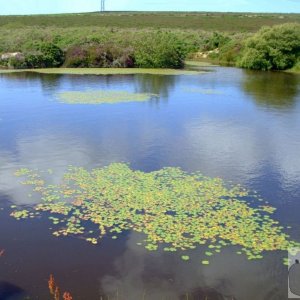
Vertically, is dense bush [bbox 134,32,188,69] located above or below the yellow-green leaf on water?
above

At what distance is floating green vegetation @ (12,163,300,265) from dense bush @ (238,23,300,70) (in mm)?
37446

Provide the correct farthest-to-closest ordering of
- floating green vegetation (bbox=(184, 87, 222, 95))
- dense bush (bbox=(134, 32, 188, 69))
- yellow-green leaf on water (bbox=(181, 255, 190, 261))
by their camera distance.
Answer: dense bush (bbox=(134, 32, 188, 69)), floating green vegetation (bbox=(184, 87, 222, 95)), yellow-green leaf on water (bbox=(181, 255, 190, 261))

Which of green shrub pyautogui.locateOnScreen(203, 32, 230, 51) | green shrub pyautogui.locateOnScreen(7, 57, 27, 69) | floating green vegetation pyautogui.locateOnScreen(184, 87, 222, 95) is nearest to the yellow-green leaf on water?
floating green vegetation pyautogui.locateOnScreen(184, 87, 222, 95)

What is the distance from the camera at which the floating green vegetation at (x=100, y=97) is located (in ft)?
81.5

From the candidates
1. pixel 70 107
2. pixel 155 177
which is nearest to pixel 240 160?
pixel 155 177

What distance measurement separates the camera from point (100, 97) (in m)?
26.1

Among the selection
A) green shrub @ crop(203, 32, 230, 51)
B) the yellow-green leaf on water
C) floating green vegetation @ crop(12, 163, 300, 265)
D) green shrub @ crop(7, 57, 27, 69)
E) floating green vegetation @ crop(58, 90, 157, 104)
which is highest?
green shrub @ crop(203, 32, 230, 51)

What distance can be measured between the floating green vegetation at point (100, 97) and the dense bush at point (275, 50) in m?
24.0

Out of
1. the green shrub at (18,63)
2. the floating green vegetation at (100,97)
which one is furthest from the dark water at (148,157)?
the green shrub at (18,63)

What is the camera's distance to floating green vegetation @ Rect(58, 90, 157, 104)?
24.8 metres

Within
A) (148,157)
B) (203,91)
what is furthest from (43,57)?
(148,157)

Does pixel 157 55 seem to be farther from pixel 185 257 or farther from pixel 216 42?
pixel 185 257

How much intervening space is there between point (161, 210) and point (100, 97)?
16874 mm

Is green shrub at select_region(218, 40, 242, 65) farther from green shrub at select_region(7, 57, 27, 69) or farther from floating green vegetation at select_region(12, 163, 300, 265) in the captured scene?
floating green vegetation at select_region(12, 163, 300, 265)
